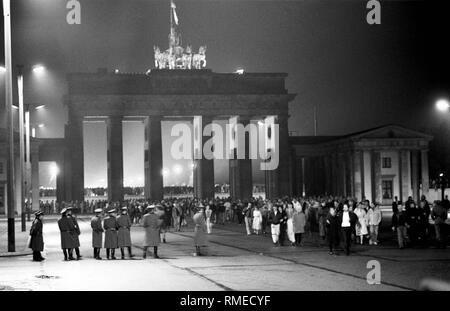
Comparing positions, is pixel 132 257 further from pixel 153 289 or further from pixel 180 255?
pixel 153 289

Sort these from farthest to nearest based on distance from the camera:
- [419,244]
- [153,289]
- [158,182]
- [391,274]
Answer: [158,182]
[419,244]
[391,274]
[153,289]

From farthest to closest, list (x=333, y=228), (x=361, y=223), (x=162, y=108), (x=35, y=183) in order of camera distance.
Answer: (x=162, y=108), (x=35, y=183), (x=361, y=223), (x=333, y=228)

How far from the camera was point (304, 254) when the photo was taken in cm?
2566

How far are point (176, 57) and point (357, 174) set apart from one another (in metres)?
26.5

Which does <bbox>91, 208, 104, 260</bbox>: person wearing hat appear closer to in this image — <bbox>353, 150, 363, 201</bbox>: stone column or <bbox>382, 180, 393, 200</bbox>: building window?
<bbox>353, 150, 363, 201</bbox>: stone column

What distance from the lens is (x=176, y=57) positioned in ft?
305

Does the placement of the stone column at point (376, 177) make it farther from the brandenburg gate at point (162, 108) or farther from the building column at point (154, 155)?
the building column at point (154, 155)

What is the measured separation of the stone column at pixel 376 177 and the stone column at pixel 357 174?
130 cm

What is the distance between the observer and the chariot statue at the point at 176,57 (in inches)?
3600

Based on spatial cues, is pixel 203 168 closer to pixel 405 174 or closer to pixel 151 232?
pixel 405 174

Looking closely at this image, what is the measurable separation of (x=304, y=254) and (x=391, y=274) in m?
6.88

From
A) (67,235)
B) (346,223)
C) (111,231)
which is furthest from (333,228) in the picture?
(67,235)

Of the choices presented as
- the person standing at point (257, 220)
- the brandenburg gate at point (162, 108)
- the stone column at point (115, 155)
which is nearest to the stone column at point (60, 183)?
the brandenburg gate at point (162, 108)
